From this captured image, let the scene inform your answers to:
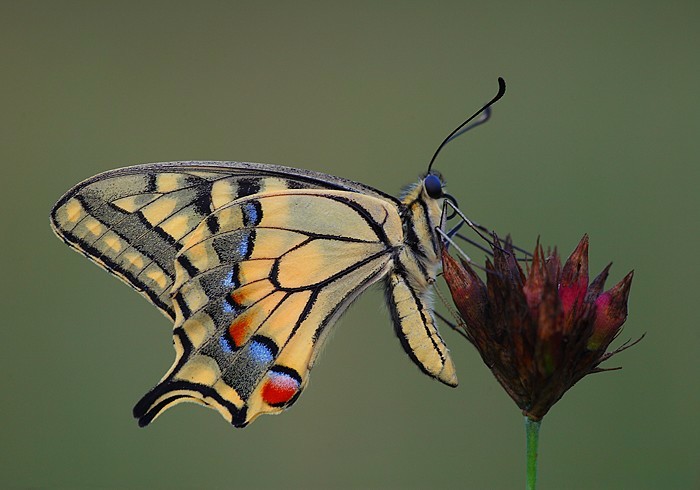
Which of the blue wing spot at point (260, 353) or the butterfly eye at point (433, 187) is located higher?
the butterfly eye at point (433, 187)

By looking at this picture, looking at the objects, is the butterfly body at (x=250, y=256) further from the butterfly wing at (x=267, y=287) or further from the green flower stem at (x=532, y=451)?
the green flower stem at (x=532, y=451)

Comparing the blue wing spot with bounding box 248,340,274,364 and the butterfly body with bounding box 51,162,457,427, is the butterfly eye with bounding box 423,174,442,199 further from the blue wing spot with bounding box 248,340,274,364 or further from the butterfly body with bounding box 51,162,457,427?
the blue wing spot with bounding box 248,340,274,364

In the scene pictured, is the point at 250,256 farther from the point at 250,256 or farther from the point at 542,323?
the point at 542,323

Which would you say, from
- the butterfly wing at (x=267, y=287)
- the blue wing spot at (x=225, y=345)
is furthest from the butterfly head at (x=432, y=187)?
the blue wing spot at (x=225, y=345)

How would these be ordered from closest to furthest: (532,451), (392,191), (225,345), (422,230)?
(532,451) → (225,345) → (422,230) → (392,191)

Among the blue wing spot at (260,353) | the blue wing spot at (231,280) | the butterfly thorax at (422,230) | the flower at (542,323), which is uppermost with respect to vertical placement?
the butterfly thorax at (422,230)

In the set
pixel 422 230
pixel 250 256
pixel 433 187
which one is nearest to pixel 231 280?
pixel 250 256

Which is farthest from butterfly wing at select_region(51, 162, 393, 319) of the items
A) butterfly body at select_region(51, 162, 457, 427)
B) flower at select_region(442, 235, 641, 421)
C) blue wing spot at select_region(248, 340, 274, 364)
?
flower at select_region(442, 235, 641, 421)
